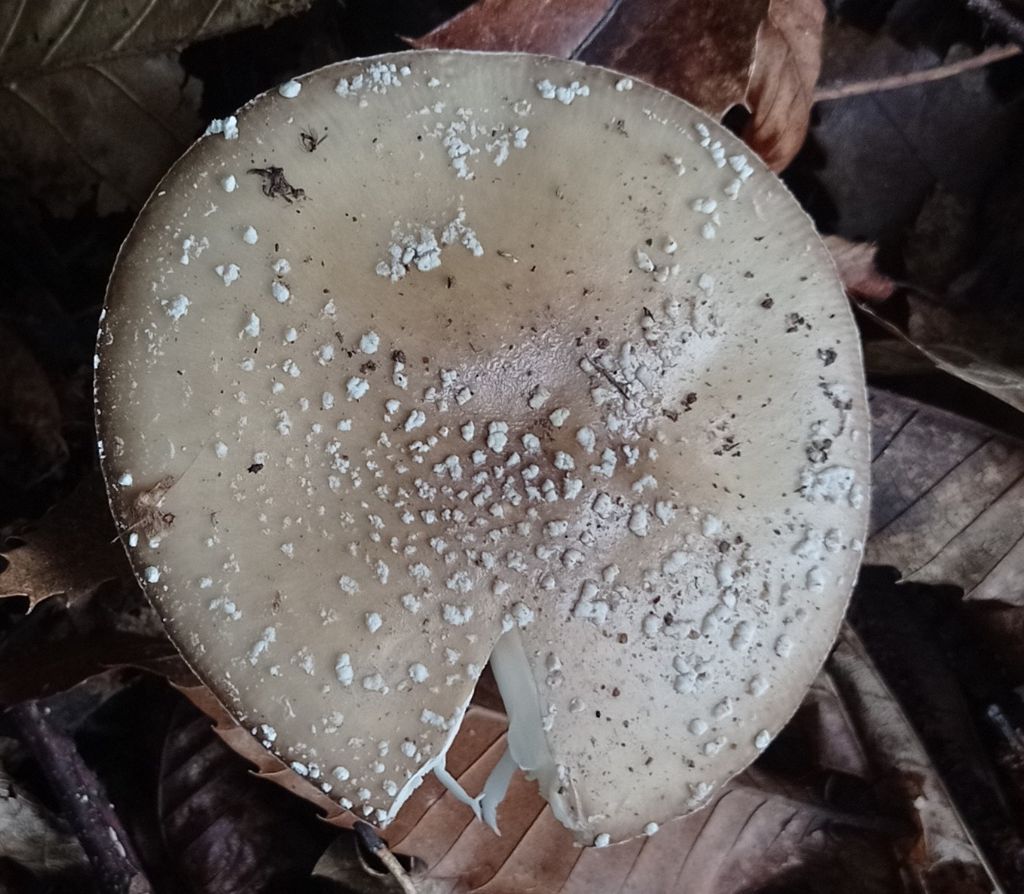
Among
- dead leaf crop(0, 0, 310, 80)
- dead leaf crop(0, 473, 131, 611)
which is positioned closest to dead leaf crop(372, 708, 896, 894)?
dead leaf crop(0, 473, 131, 611)

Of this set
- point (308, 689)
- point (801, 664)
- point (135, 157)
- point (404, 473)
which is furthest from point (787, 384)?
point (135, 157)

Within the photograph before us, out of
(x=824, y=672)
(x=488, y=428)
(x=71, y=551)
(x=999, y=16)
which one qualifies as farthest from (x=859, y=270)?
(x=71, y=551)

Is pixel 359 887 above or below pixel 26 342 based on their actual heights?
below

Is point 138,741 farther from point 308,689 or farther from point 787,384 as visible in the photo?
point 787,384

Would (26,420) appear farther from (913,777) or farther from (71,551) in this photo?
(913,777)

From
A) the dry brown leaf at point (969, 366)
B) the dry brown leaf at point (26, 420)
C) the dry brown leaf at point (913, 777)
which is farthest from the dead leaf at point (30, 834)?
the dry brown leaf at point (969, 366)

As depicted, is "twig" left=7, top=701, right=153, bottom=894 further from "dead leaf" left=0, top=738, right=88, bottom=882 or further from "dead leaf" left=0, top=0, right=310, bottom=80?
"dead leaf" left=0, top=0, right=310, bottom=80
